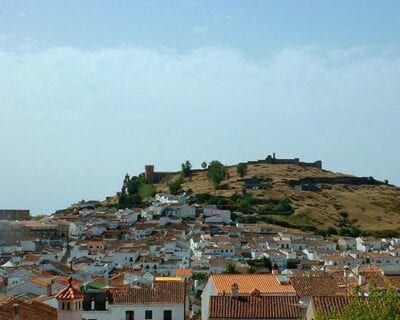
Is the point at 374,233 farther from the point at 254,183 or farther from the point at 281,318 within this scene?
the point at 281,318

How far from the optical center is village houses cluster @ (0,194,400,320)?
1190 inches

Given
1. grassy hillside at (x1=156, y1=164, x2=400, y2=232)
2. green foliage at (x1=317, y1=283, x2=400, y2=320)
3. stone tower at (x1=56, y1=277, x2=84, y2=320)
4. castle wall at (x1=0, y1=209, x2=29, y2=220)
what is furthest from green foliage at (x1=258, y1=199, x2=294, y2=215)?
stone tower at (x1=56, y1=277, x2=84, y2=320)

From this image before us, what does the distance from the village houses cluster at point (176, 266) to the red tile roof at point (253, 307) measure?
0.14 feet

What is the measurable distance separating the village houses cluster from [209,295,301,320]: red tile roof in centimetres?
4

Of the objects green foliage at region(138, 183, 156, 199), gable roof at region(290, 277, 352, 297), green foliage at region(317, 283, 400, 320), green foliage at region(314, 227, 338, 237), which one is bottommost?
gable roof at region(290, 277, 352, 297)

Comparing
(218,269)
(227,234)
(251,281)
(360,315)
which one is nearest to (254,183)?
(227,234)

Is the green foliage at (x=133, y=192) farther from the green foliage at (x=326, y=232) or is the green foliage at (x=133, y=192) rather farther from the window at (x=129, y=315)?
the window at (x=129, y=315)

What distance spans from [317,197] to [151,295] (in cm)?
11979

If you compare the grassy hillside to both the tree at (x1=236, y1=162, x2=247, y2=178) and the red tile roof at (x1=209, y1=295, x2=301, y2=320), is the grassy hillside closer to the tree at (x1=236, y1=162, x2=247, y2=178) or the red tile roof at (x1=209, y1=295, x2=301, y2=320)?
the tree at (x1=236, y1=162, x2=247, y2=178)

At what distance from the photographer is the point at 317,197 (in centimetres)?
14962

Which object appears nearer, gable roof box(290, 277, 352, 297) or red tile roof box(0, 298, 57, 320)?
red tile roof box(0, 298, 57, 320)

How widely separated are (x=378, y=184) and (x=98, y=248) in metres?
100

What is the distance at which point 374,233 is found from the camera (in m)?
126

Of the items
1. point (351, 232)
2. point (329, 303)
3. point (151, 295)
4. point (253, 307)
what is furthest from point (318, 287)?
point (351, 232)
